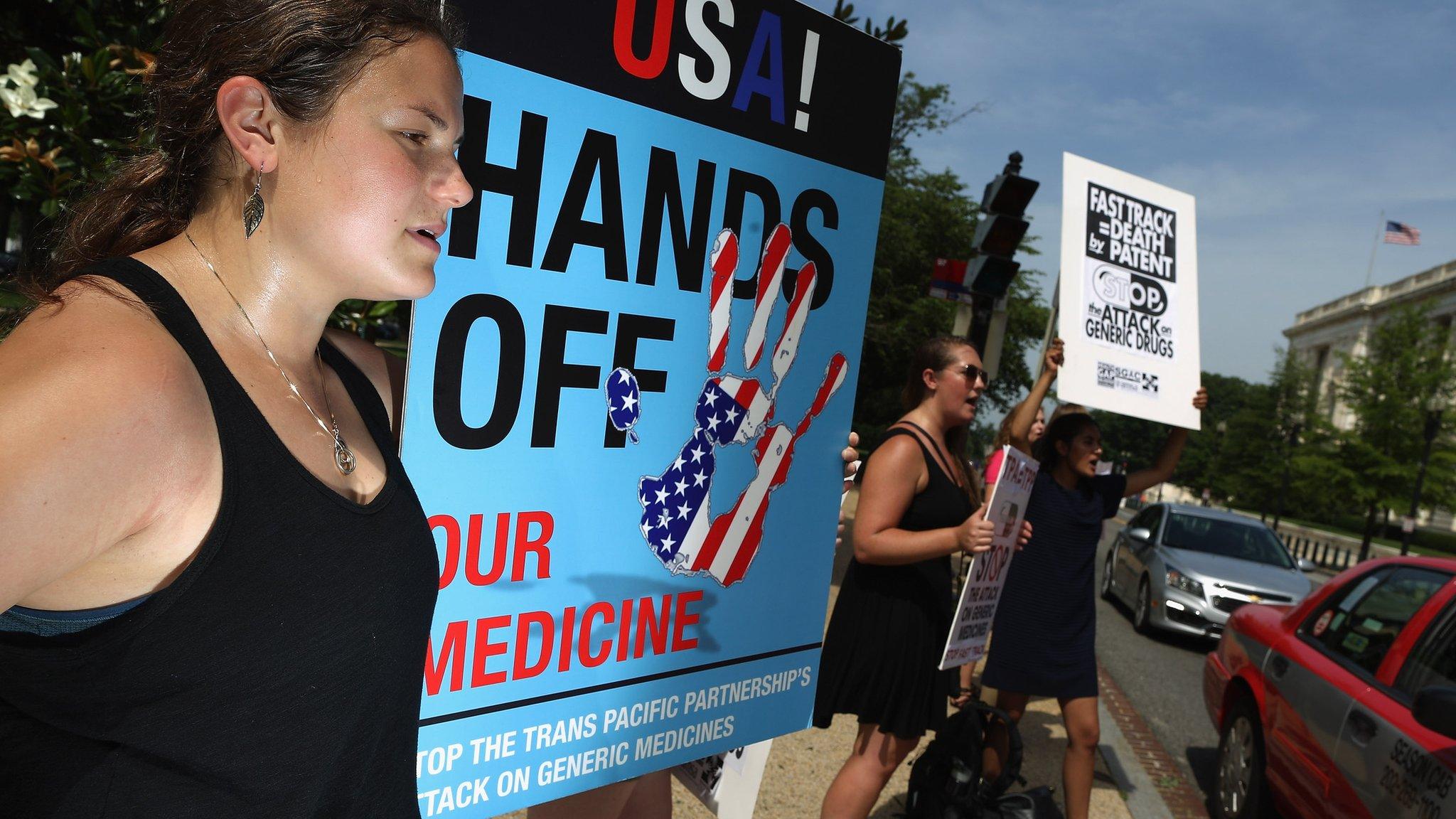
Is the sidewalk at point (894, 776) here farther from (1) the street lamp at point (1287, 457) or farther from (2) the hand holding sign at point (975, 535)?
(1) the street lamp at point (1287, 457)

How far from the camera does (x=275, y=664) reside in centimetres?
112

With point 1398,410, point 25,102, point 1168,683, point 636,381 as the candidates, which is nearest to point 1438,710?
point 636,381

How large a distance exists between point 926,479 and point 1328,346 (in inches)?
3887

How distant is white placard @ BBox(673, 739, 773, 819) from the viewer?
2.21 meters

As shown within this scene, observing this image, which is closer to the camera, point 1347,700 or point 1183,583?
point 1347,700

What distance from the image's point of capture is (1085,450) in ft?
14.8

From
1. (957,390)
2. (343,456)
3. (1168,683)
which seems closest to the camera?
(343,456)

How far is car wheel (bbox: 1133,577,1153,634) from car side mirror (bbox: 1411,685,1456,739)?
796cm

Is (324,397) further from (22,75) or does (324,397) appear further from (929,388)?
(929,388)

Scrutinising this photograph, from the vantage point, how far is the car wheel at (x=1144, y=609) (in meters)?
11.1

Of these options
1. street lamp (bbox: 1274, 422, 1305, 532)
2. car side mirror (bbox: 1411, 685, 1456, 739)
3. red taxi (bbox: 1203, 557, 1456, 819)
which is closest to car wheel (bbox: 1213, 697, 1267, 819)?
red taxi (bbox: 1203, 557, 1456, 819)

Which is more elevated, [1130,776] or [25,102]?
[25,102]

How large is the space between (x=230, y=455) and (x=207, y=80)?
460mm

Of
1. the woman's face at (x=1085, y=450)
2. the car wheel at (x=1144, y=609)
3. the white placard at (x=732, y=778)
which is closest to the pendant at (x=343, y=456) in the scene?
the white placard at (x=732, y=778)
